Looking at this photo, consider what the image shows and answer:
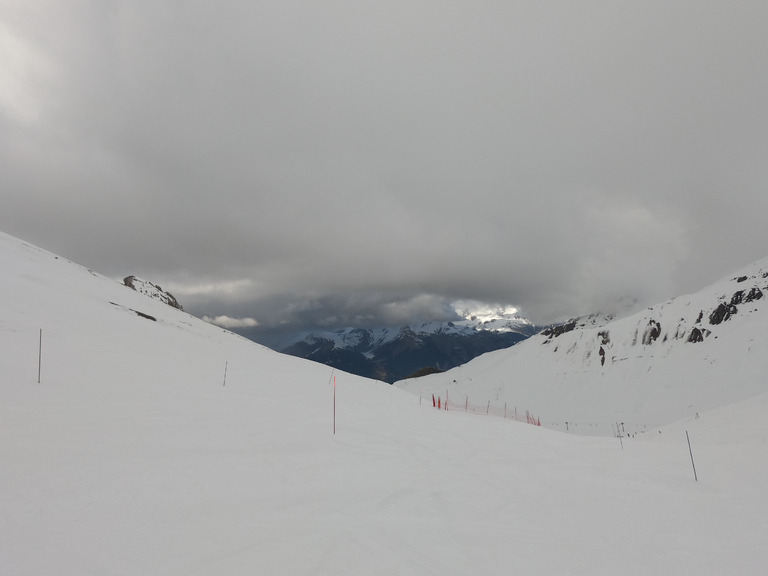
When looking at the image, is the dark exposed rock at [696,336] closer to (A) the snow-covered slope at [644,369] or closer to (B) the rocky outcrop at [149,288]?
(A) the snow-covered slope at [644,369]

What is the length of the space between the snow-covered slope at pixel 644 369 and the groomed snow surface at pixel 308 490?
280 feet

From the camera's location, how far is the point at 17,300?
2145 cm

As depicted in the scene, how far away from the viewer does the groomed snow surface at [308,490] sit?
18.9 feet

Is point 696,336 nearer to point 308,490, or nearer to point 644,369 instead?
point 644,369

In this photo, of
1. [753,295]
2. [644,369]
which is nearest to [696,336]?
[644,369]

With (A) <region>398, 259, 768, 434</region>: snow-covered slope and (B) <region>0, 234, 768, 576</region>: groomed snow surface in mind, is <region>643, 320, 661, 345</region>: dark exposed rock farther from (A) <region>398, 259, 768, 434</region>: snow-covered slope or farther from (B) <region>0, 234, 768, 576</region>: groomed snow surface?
(B) <region>0, 234, 768, 576</region>: groomed snow surface

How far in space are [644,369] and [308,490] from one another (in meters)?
131

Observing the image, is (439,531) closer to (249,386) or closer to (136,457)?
(136,457)

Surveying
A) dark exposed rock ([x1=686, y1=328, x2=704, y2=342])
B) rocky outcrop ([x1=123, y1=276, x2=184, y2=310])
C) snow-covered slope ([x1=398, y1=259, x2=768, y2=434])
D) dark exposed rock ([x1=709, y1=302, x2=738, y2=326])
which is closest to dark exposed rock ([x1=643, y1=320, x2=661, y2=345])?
snow-covered slope ([x1=398, y1=259, x2=768, y2=434])

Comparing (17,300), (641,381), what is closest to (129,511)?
(17,300)

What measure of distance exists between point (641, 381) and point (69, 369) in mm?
127653

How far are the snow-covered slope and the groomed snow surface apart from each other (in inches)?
3365

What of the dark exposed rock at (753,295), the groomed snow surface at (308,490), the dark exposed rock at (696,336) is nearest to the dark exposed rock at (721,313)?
the dark exposed rock at (753,295)

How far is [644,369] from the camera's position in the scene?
109000 mm
